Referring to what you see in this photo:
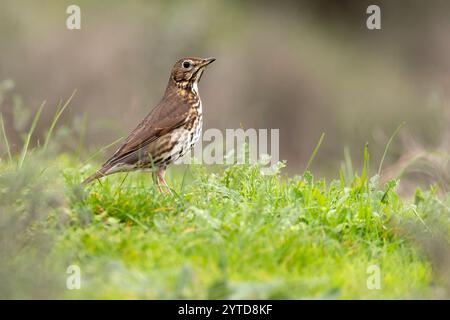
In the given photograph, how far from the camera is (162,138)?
839 centimetres

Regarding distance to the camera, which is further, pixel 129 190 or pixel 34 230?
pixel 129 190

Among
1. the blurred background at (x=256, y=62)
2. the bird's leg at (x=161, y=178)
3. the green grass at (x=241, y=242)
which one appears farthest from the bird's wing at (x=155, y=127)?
the blurred background at (x=256, y=62)

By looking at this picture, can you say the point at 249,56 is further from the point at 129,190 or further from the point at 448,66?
the point at 129,190

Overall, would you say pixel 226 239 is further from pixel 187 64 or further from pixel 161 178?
pixel 187 64

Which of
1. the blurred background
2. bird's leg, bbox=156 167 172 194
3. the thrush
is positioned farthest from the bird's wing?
the blurred background

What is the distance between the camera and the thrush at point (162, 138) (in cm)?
820

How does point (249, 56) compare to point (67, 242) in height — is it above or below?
above


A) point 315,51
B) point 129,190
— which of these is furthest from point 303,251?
point 315,51

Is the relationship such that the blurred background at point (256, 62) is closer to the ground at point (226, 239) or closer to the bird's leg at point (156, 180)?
the bird's leg at point (156, 180)

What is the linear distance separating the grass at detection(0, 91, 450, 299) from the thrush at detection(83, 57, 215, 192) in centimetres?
78

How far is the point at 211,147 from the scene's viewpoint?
27.5 feet

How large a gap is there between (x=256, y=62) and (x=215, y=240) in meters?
12.3
